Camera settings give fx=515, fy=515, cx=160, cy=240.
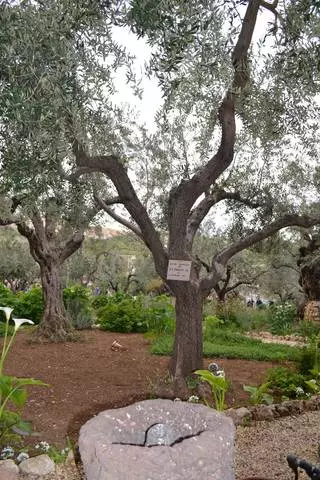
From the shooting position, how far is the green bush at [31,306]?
1393 cm

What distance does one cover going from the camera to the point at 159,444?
2695mm

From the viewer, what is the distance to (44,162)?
5477mm

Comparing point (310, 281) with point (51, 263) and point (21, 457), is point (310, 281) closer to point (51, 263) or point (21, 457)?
point (51, 263)

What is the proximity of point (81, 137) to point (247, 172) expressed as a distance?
4676 mm

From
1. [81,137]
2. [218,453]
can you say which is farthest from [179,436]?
[81,137]

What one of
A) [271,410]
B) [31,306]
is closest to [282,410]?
[271,410]

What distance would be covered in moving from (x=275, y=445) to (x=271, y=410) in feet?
3.42

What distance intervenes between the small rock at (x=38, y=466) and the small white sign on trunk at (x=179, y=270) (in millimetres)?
3299

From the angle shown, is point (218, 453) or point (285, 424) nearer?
point (218, 453)

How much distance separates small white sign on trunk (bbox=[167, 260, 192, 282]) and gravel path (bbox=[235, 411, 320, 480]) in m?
2.15

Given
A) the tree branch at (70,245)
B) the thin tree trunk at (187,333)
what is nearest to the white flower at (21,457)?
the thin tree trunk at (187,333)

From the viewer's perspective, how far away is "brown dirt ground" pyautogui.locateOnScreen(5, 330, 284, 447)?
6.08 m

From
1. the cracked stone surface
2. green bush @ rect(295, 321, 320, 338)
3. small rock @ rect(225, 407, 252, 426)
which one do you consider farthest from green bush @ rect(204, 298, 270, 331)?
the cracked stone surface

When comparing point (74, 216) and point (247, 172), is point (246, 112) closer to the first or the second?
point (247, 172)
